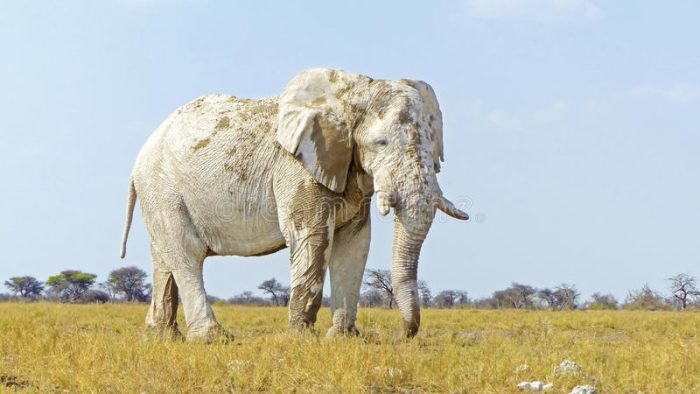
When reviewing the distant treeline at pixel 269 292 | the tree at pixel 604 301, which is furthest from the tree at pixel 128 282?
the tree at pixel 604 301

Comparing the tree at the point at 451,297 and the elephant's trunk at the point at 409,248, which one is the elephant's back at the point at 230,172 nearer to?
the elephant's trunk at the point at 409,248

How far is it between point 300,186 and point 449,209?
1757 millimetres

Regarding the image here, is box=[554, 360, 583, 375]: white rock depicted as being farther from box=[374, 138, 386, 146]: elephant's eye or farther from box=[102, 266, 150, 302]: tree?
box=[102, 266, 150, 302]: tree

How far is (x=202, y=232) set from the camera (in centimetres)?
1095

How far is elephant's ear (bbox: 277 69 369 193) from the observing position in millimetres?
9875

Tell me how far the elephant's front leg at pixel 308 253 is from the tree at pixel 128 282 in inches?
1927

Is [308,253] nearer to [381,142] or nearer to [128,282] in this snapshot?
[381,142]

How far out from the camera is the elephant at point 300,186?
963 centimetres

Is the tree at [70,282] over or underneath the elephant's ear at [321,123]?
over

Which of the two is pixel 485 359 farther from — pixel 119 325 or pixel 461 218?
pixel 119 325

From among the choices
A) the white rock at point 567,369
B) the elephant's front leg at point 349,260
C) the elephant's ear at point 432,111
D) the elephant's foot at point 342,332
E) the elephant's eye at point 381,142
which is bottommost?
the white rock at point 567,369

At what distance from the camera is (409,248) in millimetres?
9625

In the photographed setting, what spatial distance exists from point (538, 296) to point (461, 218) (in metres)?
48.1

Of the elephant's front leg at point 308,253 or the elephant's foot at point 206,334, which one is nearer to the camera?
the elephant's front leg at point 308,253
